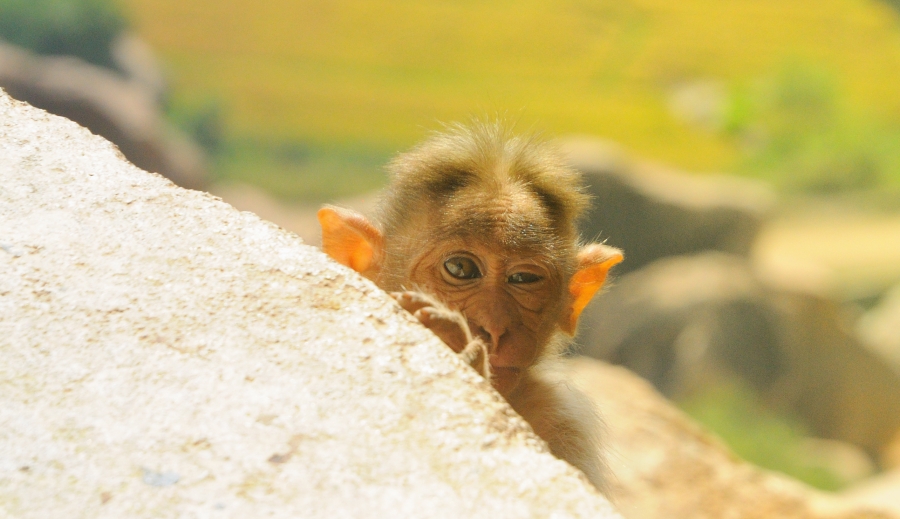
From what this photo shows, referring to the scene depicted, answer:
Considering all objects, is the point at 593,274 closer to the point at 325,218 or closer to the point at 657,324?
the point at 325,218

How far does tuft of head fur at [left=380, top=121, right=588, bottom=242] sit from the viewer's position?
104 inches

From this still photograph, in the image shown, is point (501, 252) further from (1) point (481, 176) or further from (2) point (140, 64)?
(2) point (140, 64)

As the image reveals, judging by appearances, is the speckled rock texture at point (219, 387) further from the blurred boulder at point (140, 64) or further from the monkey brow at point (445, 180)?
the blurred boulder at point (140, 64)

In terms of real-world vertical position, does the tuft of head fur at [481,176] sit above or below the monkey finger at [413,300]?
above

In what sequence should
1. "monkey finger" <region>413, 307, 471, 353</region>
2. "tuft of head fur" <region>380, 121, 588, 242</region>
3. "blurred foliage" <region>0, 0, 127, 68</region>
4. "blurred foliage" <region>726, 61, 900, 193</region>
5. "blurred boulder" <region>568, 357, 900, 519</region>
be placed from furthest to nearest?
"blurred foliage" <region>726, 61, 900, 193</region>
"blurred foliage" <region>0, 0, 127, 68</region>
"blurred boulder" <region>568, 357, 900, 519</region>
"tuft of head fur" <region>380, 121, 588, 242</region>
"monkey finger" <region>413, 307, 471, 353</region>

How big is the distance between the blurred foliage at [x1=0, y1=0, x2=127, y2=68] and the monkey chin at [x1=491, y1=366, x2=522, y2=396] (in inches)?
345

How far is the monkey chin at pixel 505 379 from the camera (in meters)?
2.37

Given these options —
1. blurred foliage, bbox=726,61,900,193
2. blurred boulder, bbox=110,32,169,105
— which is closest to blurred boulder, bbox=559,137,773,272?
blurred foliage, bbox=726,61,900,193

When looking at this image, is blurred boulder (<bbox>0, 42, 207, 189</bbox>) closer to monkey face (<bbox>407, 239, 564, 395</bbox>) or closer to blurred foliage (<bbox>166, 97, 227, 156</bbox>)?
blurred foliage (<bbox>166, 97, 227, 156</bbox>)

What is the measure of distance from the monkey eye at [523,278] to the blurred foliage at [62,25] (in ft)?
28.1

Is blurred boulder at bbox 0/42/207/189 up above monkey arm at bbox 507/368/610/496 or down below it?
above

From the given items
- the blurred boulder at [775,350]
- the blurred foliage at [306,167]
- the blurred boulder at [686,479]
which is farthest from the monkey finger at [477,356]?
the blurred foliage at [306,167]

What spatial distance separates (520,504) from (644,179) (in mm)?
9323

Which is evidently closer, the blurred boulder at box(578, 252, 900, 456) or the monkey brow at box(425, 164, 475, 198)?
the monkey brow at box(425, 164, 475, 198)
